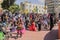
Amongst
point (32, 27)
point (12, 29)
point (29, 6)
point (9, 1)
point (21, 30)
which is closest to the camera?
point (21, 30)

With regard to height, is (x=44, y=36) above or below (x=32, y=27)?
above

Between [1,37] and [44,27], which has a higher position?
[1,37]

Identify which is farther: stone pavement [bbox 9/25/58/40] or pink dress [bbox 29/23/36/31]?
pink dress [bbox 29/23/36/31]

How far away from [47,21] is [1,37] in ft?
41.1

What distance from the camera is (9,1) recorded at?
6519 cm

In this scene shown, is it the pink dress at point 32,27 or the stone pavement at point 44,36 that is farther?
the pink dress at point 32,27

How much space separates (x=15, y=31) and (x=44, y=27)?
5009mm

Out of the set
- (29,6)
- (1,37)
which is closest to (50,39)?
(1,37)

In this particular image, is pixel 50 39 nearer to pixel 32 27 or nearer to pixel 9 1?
pixel 32 27

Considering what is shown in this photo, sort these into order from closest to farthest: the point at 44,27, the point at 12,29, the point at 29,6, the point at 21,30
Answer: the point at 21,30
the point at 12,29
the point at 44,27
the point at 29,6

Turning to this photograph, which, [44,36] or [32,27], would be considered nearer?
[44,36]

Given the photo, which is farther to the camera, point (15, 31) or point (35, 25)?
point (35, 25)

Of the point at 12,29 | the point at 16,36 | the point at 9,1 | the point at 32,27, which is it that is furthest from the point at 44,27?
the point at 9,1

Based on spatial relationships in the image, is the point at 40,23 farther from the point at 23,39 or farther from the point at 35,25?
the point at 23,39
